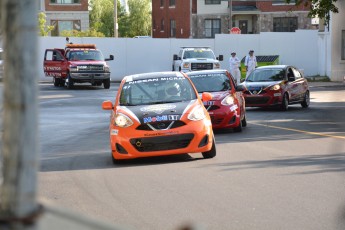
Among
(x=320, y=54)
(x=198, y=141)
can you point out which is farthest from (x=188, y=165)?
(x=320, y=54)

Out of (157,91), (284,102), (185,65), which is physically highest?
(157,91)

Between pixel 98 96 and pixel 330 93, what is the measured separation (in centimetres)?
1071

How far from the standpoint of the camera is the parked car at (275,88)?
26141mm

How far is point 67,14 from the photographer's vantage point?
7075 centimetres

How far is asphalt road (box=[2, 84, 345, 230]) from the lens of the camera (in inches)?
323

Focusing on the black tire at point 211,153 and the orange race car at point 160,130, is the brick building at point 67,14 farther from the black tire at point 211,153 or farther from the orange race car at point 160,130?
the black tire at point 211,153

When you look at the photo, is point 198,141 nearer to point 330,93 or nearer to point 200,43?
point 330,93

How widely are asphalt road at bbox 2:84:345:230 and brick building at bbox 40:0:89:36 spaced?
51502 mm

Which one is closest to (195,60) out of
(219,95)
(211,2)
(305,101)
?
(305,101)

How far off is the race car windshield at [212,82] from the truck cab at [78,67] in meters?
20.4

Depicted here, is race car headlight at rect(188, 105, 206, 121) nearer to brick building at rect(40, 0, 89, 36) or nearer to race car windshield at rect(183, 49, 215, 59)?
race car windshield at rect(183, 49, 215, 59)

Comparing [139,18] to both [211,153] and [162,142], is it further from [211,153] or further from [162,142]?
[162,142]

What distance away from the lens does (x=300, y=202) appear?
29.3ft

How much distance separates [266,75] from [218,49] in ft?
83.9
